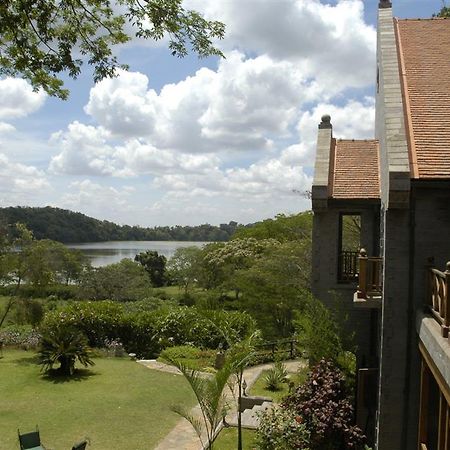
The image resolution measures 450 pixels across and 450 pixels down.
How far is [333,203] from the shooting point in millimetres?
13125

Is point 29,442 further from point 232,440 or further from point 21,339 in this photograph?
point 21,339

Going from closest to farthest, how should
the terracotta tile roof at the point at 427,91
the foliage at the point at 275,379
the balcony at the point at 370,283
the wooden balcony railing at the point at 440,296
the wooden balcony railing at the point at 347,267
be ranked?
the wooden balcony railing at the point at 440,296 → the terracotta tile roof at the point at 427,91 → the balcony at the point at 370,283 → the wooden balcony railing at the point at 347,267 → the foliage at the point at 275,379

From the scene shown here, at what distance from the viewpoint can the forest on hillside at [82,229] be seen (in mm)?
104500

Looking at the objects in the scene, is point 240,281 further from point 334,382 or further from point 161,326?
point 334,382

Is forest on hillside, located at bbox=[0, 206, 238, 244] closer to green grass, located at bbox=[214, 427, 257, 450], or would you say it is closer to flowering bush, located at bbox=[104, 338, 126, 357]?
flowering bush, located at bbox=[104, 338, 126, 357]

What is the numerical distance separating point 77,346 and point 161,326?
22.3 ft

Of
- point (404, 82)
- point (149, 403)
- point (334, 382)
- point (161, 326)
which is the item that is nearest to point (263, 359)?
point (161, 326)

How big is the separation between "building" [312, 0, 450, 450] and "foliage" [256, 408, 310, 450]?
1506mm

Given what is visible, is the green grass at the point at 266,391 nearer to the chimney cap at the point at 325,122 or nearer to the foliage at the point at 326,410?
the foliage at the point at 326,410

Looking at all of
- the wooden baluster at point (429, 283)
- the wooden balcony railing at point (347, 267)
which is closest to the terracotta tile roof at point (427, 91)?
the wooden baluster at point (429, 283)

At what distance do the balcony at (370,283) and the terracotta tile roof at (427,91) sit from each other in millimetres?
2033

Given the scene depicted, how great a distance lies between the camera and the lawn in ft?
A: 42.8

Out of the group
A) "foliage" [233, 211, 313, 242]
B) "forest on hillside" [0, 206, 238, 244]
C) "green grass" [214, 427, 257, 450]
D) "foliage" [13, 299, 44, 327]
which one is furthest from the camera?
"forest on hillside" [0, 206, 238, 244]

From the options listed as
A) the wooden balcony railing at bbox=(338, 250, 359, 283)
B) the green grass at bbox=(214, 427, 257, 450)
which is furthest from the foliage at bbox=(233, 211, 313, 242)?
the green grass at bbox=(214, 427, 257, 450)
